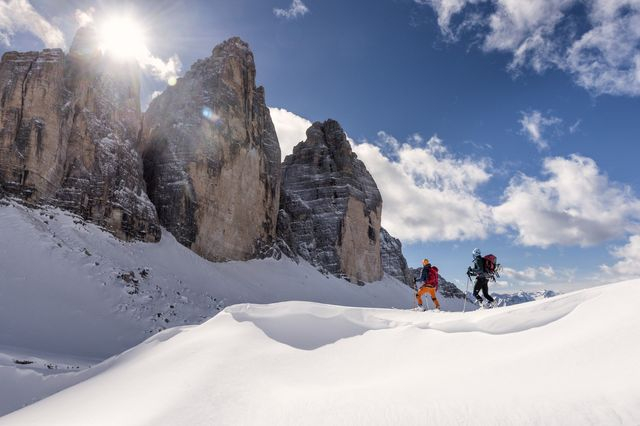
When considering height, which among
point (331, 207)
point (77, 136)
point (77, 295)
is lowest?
point (77, 295)

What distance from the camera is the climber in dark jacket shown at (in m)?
12.4

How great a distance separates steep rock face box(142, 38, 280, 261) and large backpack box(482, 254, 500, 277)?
24.3 metres

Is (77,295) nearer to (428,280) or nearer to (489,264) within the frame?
(428,280)

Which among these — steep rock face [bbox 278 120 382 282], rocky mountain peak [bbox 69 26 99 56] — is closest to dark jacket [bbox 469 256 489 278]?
rocky mountain peak [bbox 69 26 99 56]

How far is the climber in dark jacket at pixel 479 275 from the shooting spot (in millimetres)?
12433

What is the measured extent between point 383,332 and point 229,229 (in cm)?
3032

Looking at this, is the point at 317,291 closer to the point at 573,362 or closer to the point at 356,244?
the point at 356,244

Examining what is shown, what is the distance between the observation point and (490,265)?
41.4 ft

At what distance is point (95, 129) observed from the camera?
25328mm

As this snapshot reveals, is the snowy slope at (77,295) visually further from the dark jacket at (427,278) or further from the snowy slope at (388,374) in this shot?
the dark jacket at (427,278)

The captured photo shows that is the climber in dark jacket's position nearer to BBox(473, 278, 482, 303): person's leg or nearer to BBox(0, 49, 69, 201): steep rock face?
BBox(473, 278, 482, 303): person's leg

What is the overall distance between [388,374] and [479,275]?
927 cm

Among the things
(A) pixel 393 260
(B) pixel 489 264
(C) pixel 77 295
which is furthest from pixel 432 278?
(A) pixel 393 260

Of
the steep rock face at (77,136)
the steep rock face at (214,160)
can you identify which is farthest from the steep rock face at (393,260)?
the steep rock face at (77,136)
